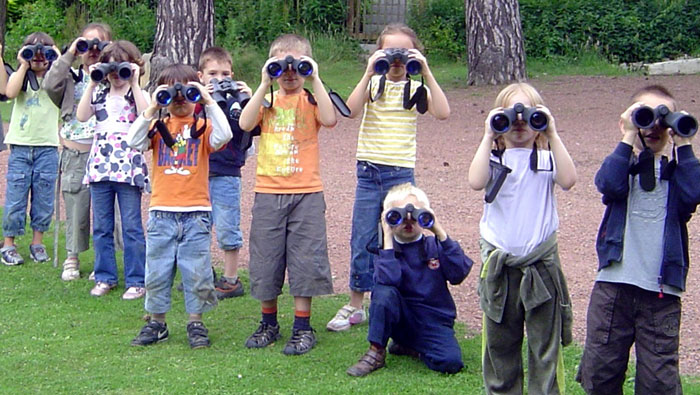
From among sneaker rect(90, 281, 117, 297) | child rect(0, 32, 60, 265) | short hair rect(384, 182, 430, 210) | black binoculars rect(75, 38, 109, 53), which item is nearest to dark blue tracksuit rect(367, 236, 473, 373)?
short hair rect(384, 182, 430, 210)

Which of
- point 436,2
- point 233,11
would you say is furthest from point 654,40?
Result: point 233,11

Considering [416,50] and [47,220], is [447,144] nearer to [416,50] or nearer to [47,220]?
[47,220]

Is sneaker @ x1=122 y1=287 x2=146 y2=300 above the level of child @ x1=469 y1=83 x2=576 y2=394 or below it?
below

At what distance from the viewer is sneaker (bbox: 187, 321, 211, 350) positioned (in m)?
5.61

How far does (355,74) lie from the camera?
1795 centimetres

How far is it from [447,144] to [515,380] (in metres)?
7.58

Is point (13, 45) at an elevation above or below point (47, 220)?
above

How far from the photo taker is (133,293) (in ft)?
21.7

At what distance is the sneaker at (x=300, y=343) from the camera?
18.0 ft

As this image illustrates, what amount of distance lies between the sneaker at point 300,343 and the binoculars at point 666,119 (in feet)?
7.52

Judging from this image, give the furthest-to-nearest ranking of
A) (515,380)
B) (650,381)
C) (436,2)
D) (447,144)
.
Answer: (436,2), (447,144), (515,380), (650,381)

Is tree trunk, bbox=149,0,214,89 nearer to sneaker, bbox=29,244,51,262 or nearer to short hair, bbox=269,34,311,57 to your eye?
sneaker, bbox=29,244,51,262

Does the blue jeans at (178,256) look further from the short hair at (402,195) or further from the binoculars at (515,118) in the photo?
the binoculars at (515,118)

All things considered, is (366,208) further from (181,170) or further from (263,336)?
(181,170)
